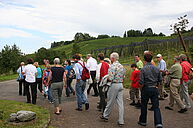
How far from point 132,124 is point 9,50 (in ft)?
124

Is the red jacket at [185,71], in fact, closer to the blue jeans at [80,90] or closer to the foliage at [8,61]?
the blue jeans at [80,90]

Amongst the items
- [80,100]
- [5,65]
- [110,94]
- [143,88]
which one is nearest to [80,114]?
[80,100]

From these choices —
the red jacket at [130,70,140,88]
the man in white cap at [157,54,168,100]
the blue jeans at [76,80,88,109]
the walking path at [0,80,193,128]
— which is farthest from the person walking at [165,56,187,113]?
the blue jeans at [76,80,88,109]

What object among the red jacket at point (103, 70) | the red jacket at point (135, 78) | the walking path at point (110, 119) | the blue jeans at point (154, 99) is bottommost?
the walking path at point (110, 119)

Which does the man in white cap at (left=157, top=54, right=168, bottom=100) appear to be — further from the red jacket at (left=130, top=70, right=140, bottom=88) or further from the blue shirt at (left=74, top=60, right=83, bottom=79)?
the blue shirt at (left=74, top=60, right=83, bottom=79)

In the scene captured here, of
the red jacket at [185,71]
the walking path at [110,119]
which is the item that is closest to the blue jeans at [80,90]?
the walking path at [110,119]

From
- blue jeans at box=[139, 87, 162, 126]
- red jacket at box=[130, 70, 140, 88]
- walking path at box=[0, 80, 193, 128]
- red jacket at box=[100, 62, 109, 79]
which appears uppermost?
red jacket at box=[100, 62, 109, 79]

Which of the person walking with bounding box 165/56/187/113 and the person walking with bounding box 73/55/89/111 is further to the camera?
the person walking with bounding box 73/55/89/111

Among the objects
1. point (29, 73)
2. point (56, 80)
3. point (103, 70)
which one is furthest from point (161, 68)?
point (29, 73)

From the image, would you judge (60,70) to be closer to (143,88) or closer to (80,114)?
(80,114)

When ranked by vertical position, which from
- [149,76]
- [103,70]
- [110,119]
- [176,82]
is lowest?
[110,119]

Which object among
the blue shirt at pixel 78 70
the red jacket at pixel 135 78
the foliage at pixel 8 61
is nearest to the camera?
the blue shirt at pixel 78 70

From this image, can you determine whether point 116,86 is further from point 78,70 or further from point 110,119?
point 78,70

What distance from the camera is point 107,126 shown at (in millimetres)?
5473
